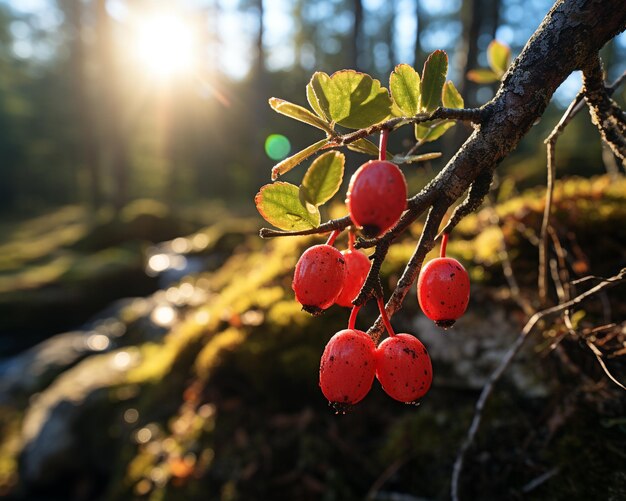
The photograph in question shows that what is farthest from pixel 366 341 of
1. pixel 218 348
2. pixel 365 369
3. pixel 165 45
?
pixel 165 45

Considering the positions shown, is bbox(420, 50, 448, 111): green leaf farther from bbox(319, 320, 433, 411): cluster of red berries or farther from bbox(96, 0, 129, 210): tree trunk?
bbox(96, 0, 129, 210): tree trunk

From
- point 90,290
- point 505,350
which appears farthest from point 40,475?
point 90,290

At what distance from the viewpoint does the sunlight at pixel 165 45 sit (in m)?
25.7

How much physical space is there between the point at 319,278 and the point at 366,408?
191 cm

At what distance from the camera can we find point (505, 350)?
230 centimetres

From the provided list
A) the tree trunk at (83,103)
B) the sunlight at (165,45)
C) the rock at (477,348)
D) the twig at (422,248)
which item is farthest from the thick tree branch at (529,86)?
the sunlight at (165,45)

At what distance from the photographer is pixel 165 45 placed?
26.9 metres

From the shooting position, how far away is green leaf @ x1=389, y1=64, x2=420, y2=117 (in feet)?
3.25

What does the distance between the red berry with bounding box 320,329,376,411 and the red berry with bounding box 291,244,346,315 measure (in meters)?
0.10

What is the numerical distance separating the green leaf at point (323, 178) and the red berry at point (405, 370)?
1.15 ft

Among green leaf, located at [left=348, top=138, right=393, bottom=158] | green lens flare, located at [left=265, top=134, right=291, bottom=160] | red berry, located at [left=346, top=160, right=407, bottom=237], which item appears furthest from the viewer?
green lens flare, located at [left=265, top=134, right=291, bottom=160]

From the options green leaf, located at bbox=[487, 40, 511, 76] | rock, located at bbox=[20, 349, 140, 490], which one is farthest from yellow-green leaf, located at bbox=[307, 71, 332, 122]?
rock, located at bbox=[20, 349, 140, 490]

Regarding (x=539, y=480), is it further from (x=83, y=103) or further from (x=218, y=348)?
(x=83, y=103)

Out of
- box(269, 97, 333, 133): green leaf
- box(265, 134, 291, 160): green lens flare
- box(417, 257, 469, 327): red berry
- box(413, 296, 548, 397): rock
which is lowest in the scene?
box(413, 296, 548, 397): rock
